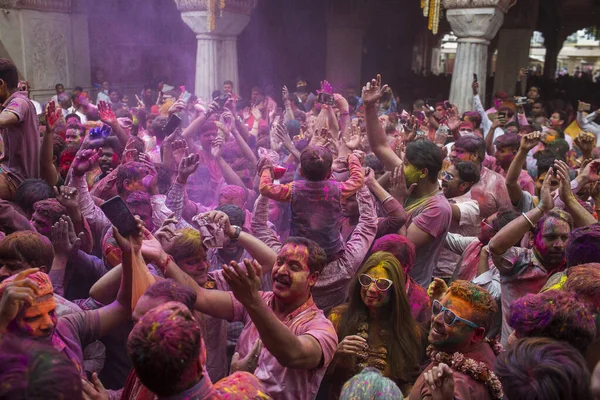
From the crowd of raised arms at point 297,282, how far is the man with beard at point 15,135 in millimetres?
15

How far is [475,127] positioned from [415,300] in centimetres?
579

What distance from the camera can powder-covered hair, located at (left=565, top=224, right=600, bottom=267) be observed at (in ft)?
8.80

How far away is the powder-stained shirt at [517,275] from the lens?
9.78 ft

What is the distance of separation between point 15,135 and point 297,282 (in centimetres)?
282

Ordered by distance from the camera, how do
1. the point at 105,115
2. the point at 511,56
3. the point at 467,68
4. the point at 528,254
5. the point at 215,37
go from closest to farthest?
the point at 528,254
the point at 105,115
the point at 467,68
the point at 215,37
the point at 511,56

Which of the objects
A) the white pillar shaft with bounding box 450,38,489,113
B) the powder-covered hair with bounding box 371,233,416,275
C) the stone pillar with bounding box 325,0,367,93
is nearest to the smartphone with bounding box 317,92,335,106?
the powder-covered hair with bounding box 371,233,416,275

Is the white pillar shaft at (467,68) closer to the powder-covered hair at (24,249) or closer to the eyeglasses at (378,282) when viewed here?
the eyeglasses at (378,282)

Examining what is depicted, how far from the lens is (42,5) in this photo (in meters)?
11.3

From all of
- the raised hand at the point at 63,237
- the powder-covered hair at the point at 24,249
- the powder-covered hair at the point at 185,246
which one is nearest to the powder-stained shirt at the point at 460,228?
→ the powder-covered hair at the point at 185,246

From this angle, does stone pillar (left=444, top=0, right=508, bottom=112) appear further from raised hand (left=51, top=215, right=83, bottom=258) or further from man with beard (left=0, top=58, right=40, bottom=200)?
raised hand (left=51, top=215, right=83, bottom=258)

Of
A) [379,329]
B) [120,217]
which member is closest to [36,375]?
[120,217]

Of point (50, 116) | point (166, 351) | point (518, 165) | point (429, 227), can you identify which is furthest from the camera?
point (50, 116)

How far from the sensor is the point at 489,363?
231cm

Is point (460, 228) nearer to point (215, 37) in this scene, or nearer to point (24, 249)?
point (24, 249)
